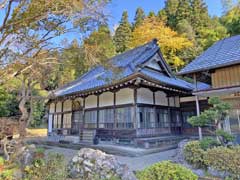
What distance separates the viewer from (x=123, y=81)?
32.3 ft

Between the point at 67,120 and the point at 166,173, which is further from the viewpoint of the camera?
the point at 67,120

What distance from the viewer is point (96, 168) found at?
474 centimetres

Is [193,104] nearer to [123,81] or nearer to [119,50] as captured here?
[123,81]

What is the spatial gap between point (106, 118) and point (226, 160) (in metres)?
8.33

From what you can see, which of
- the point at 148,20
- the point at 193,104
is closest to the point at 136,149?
the point at 193,104

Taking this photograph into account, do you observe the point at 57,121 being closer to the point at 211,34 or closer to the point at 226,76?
the point at 226,76

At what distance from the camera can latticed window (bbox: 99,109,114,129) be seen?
11.7 metres

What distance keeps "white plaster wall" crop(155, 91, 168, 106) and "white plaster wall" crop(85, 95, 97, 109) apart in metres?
4.10

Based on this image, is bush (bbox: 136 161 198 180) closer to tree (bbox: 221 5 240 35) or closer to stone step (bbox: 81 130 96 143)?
stone step (bbox: 81 130 96 143)

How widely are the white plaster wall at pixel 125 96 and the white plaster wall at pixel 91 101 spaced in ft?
7.10

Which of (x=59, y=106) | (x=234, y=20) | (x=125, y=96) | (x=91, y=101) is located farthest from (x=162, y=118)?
(x=234, y=20)

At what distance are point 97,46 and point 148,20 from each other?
22.9 m

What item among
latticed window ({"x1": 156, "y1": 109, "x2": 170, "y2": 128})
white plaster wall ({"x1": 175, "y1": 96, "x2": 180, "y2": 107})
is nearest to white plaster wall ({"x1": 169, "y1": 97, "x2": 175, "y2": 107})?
white plaster wall ({"x1": 175, "y1": 96, "x2": 180, "y2": 107})

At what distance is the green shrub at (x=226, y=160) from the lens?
425 centimetres
